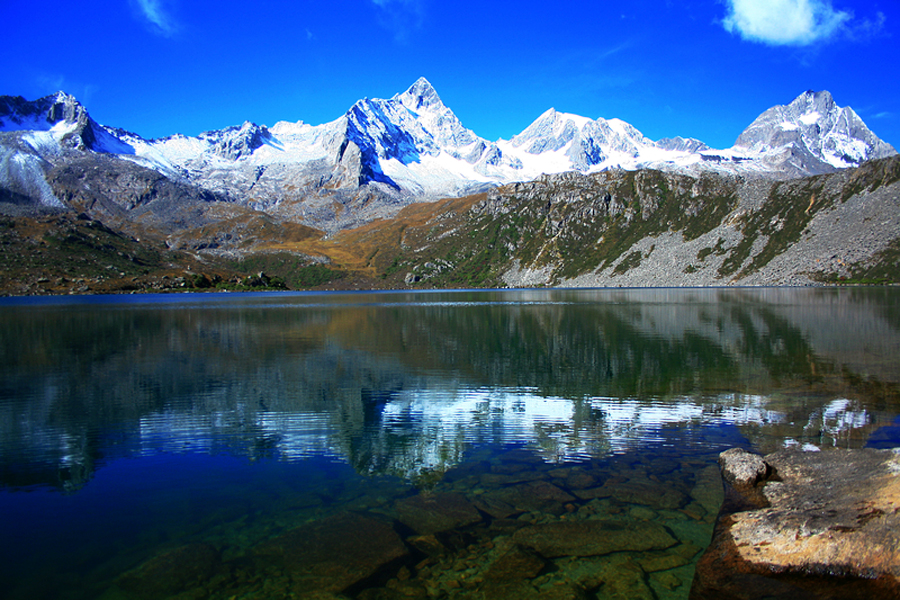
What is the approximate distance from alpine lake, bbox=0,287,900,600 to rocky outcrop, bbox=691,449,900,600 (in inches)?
29.9

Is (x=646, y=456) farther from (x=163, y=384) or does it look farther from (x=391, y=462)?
(x=163, y=384)

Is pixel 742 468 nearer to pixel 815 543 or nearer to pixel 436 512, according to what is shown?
pixel 815 543

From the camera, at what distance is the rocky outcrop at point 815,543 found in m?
10.1

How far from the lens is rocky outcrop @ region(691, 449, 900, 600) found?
10125 mm

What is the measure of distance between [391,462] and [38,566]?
975cm

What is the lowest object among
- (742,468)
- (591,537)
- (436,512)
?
(591,537)

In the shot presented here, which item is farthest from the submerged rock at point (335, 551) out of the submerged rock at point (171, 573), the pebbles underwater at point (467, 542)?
the submerged rock at point (171, 573)

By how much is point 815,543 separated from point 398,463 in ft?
39.2

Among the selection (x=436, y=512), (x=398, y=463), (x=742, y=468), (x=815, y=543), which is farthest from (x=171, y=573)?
(x=742, y=468)

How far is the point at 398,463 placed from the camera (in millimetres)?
17781

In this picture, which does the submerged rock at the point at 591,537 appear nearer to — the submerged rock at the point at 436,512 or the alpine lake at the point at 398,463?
Result: the alpine lake at the point at 398,463

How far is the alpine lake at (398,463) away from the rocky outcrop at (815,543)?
759mm

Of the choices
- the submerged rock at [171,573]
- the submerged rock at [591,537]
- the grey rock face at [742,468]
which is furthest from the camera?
the grey rock face at [742,468]

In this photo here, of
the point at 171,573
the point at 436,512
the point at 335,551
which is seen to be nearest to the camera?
the point at 171,573
